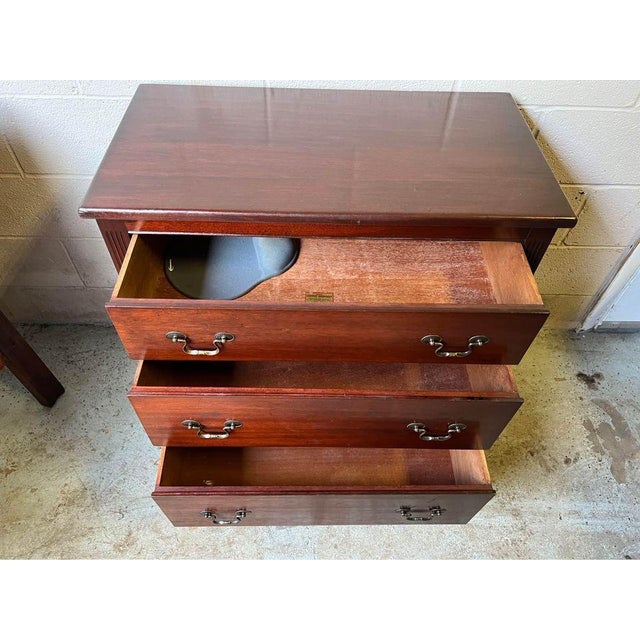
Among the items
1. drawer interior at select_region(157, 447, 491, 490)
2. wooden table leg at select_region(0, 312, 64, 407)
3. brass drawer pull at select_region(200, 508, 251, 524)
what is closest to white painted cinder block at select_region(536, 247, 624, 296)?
drawer interior at select_region(157, 447, 491, 490)

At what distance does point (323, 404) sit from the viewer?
83 cm

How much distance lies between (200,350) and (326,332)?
8.1 inches

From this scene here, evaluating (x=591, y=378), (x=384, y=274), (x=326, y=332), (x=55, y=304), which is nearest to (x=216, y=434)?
(x=326, y=332)

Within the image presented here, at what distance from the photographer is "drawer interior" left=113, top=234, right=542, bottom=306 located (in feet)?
2.77

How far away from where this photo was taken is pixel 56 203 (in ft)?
3.85

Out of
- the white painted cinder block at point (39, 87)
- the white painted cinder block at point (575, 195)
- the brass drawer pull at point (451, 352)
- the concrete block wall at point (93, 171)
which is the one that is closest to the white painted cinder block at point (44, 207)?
the concrete block wall at point (93, 171)

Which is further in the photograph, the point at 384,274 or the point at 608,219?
the point at 608,219

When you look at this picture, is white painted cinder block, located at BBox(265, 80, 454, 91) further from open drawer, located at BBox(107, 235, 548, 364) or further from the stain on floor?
the stain on floor

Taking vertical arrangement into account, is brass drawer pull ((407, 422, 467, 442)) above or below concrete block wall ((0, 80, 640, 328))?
below

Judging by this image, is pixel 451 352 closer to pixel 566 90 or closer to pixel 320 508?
pixel 320 508

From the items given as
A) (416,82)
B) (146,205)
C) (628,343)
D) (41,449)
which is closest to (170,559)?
(41,449)

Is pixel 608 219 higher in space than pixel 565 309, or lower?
higher

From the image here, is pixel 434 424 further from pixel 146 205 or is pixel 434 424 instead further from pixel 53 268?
pixel 53 268

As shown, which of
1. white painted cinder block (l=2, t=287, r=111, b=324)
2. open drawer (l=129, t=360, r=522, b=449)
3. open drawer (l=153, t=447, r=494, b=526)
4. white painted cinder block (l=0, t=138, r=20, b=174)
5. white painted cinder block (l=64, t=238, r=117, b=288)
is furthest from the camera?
white painted cinder block (l=2, t=287, r=111, b=324)
